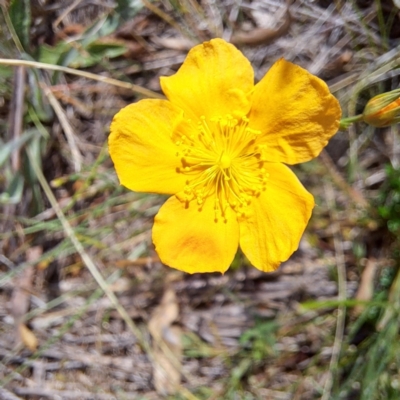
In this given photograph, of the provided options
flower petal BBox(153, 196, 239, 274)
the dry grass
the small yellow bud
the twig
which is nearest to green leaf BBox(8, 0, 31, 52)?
the dry grass

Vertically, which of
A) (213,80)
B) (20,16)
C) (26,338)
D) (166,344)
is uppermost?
(20,16)

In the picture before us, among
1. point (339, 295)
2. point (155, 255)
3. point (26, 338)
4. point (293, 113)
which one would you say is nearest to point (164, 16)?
point (293, 113)

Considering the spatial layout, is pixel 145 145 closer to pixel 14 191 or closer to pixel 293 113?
pixel 293 113

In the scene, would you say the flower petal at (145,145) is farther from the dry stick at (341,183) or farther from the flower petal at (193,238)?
the dry stick at (341,183)

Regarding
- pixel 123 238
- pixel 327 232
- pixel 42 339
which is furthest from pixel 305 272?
pixel 42 339

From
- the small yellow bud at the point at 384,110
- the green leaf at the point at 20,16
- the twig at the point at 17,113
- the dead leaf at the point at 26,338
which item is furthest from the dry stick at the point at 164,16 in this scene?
the dead leaf at the point at 26,338

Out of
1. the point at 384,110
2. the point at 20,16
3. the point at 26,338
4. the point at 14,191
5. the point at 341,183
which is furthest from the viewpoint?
the point at 26,338

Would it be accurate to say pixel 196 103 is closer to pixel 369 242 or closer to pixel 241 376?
pixel 369 242

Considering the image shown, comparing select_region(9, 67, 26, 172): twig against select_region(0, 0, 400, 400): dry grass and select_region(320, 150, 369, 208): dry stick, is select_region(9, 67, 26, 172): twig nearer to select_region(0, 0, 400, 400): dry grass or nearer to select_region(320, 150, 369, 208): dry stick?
select_region(0, 0, 400, 400): dry grass
